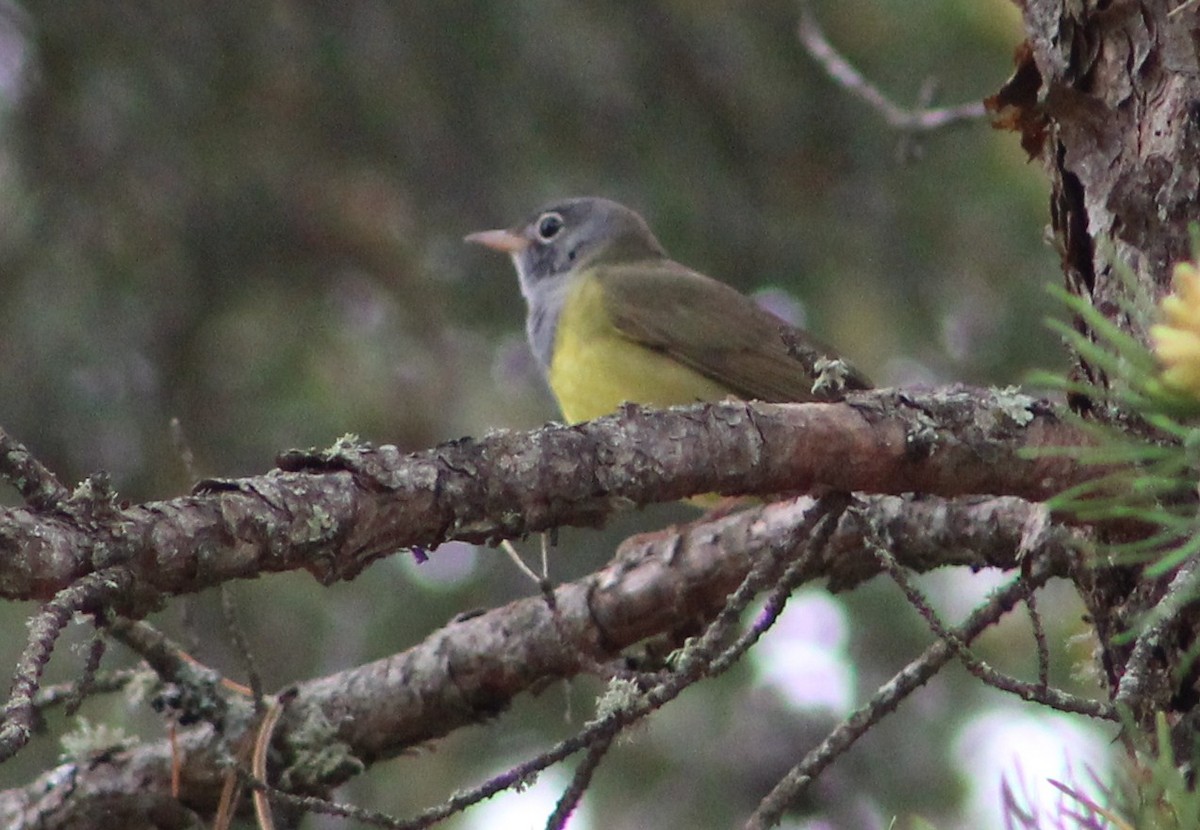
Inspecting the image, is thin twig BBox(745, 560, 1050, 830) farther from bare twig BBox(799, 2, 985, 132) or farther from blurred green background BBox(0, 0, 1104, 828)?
blurred green background BBox(0, 0, 1104, 828)

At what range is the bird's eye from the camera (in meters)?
6.56

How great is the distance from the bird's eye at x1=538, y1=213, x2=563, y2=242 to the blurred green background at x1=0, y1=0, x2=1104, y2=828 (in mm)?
380

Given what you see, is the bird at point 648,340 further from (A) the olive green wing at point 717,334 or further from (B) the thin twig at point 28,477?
(B) the thin twig at point 28,477

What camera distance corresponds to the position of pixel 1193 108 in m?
2.56

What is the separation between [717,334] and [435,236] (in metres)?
1.11

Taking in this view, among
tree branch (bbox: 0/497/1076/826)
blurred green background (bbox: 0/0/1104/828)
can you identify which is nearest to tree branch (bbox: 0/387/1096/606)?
tree branch (bbox: 0/497/1076/826)

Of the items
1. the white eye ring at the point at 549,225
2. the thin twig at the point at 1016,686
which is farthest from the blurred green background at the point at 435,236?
the thin twig at the point at 1016,686

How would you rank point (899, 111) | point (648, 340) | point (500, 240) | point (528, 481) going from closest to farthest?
point (528, 481) → point (899, 111) → point (648, 340) → point (500, 240)

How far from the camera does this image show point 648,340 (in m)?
5.81

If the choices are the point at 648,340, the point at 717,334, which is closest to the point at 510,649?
the point at 648,340

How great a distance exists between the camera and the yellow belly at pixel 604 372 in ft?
18.1

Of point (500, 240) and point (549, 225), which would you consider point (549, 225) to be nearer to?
point (549, 225)

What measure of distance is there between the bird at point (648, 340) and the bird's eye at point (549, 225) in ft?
0.38

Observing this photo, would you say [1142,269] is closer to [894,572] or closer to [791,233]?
[894,572]
